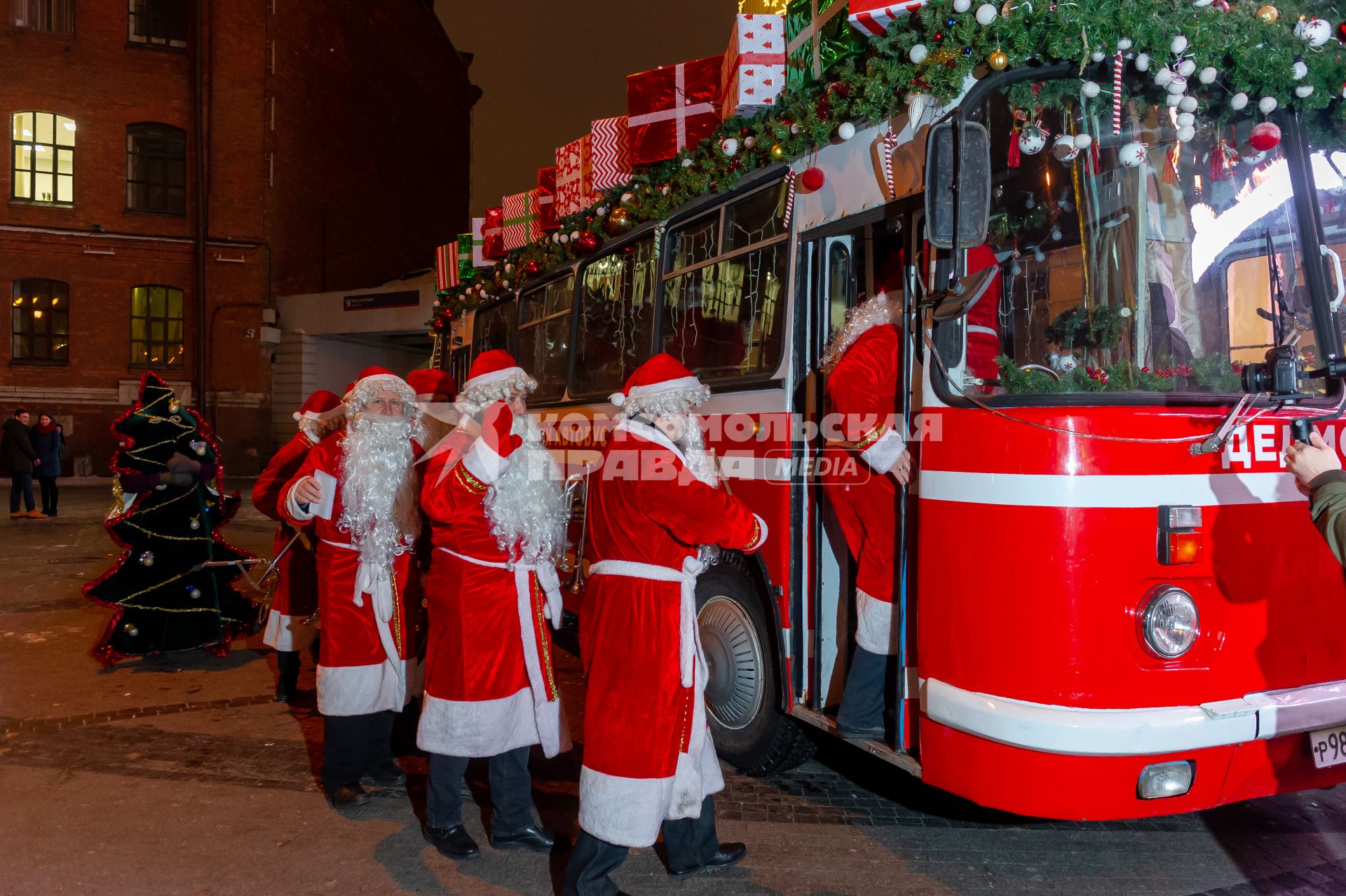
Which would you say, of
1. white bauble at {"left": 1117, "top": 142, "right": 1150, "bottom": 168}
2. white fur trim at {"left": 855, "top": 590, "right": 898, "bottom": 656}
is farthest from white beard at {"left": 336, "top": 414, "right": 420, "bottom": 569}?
white bauble at {"left": 1117, "top": 142, "right": 1150, "bottom": 168}

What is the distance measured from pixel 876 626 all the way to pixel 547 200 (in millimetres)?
5459

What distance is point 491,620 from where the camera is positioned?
4.12 m

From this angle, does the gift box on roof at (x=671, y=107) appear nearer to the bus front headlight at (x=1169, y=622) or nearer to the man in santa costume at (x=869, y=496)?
the man in santa costume at (x=869, y=496)

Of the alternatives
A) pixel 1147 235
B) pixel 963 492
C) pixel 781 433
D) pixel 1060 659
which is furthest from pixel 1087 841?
pixel 1147 235

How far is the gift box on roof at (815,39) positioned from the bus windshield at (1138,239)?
0.96 m

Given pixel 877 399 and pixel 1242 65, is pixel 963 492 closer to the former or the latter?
pixel 877 399

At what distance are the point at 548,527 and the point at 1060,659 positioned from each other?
6.77 ft

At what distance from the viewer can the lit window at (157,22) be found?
2670 centimetres

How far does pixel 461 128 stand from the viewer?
3906cm

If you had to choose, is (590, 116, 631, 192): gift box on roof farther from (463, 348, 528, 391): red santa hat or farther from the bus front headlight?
the bus front headlight

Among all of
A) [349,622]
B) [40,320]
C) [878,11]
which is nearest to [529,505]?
[349,622]

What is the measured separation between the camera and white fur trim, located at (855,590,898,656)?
4277 millimetres

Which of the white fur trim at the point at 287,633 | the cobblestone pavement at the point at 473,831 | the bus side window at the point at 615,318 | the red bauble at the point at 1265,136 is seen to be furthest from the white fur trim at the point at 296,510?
the red bauble at the point at 1265,136

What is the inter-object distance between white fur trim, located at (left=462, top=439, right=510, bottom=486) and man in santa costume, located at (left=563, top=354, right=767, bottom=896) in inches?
20.9
